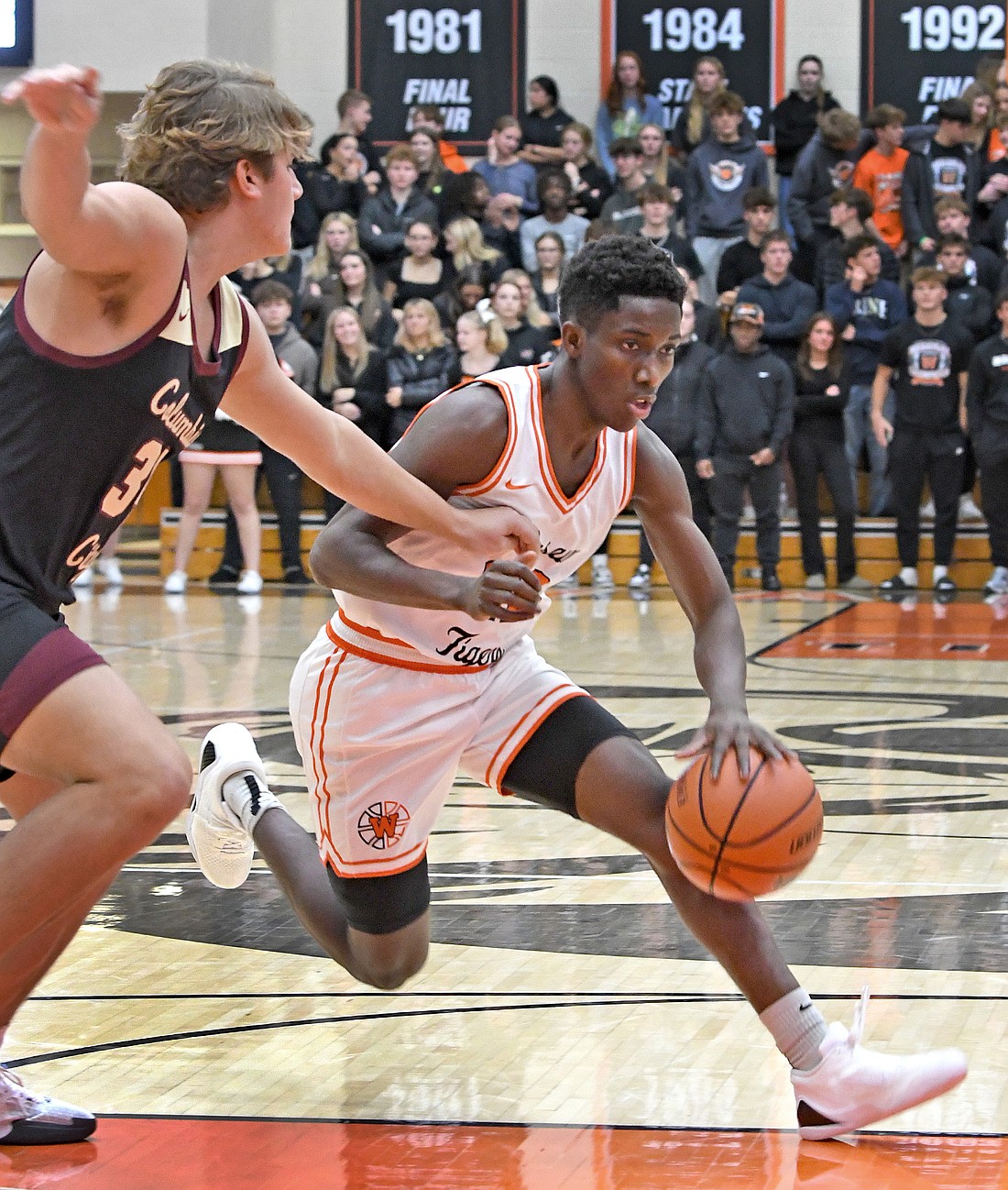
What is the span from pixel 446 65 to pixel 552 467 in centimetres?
1375

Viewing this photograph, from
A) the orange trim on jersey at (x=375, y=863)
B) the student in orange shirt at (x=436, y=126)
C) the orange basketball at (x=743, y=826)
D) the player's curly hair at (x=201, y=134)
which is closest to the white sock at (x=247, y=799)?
the orange trim on jersey at (x=375, y=863)

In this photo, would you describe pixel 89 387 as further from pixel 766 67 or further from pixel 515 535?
pixel 766 67

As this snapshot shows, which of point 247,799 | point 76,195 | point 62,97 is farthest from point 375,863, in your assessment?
point 62,97

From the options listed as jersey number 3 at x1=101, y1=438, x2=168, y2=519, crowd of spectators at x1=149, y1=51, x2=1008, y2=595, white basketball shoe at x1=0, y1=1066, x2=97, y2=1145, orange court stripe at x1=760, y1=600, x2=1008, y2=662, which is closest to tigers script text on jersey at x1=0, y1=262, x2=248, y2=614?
jersey number 3 at x1=101, y1=438, x2=168, y2=519

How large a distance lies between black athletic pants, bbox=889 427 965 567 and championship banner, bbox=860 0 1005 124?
444 centimetres

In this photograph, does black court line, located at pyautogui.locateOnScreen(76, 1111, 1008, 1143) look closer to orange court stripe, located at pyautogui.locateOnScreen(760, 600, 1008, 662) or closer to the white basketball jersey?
the white basketball jersey

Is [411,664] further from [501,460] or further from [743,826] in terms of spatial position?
[743,826]

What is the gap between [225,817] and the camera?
385cm

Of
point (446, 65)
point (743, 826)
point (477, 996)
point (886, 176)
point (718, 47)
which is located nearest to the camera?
point (743, 826)

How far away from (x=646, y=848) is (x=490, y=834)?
2.12 meters

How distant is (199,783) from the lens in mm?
3951

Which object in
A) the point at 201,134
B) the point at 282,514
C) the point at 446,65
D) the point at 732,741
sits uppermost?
the point at 446,65

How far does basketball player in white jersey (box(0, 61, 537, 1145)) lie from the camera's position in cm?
249

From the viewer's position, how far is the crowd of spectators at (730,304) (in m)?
12.3
